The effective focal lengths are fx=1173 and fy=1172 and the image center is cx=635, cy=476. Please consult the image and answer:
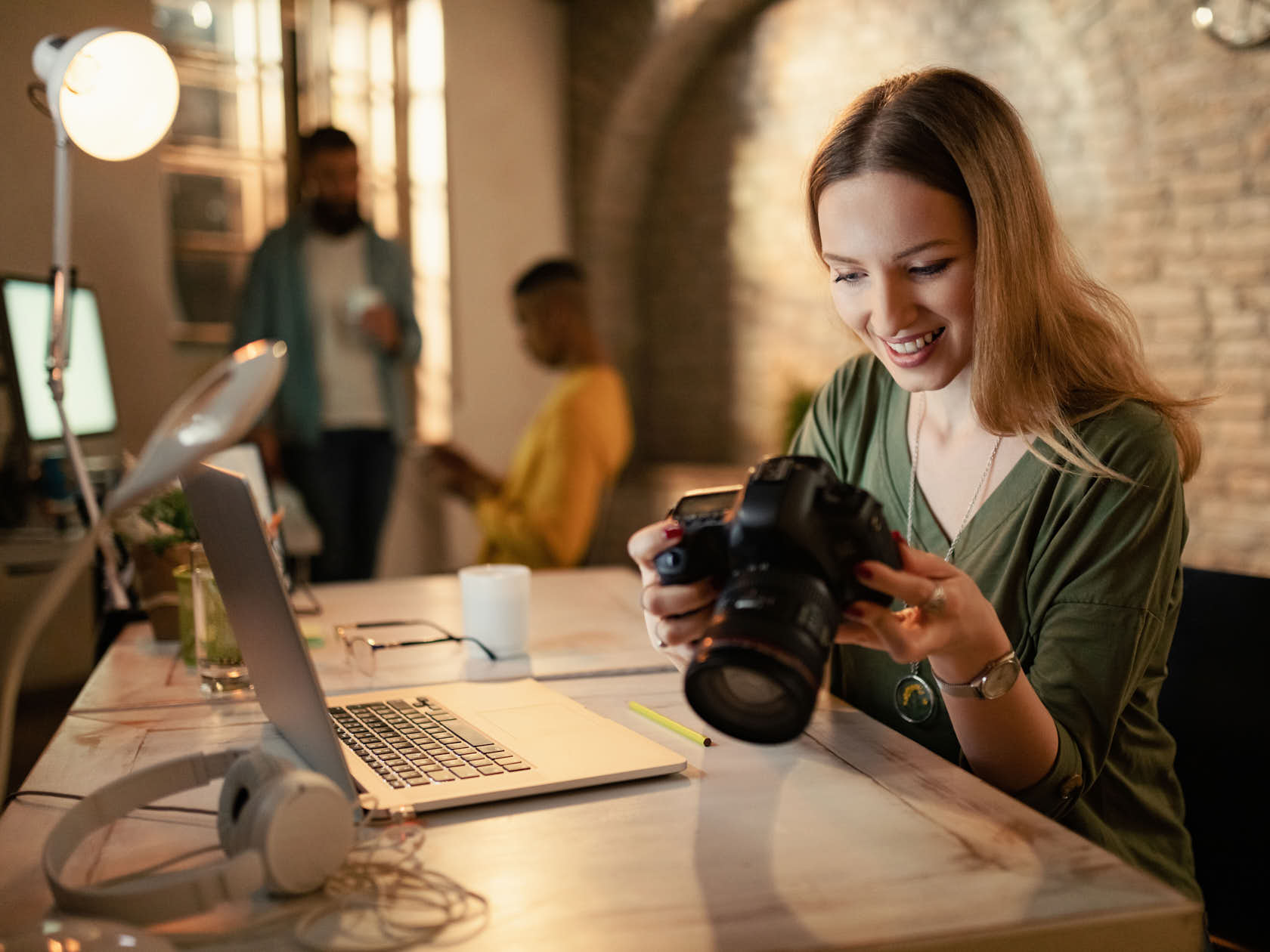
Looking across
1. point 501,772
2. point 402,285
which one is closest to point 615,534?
point 402,285

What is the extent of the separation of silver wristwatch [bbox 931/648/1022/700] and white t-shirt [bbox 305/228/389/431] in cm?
310

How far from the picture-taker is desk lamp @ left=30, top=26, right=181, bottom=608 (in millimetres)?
1509

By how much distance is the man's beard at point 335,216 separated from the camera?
12.2ft

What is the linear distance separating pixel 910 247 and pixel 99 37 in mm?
1056

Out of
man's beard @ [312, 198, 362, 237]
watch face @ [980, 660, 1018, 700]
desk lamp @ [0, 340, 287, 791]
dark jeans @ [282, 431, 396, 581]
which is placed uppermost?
man's beard @ [312, 198, 362, 237]

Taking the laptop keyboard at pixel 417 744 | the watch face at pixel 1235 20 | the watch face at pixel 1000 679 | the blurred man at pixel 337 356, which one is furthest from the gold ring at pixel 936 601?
the blurred man at pixel 337 356

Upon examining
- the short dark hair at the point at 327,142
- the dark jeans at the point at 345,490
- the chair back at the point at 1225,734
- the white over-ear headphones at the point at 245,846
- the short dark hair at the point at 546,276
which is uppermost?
the short dark hair at the point at 327,142

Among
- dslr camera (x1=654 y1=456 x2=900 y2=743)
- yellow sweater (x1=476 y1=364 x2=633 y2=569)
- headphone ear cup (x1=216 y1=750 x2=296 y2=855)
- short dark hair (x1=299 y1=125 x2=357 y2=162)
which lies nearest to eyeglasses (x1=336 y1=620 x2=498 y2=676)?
headphone ear cup (x1=216 y1=750 x2=296 y2=855)

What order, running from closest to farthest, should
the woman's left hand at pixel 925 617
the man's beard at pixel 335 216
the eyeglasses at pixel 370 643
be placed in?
the woman's left hand at pixel 925 617 → the eyeglasses at pixel 370 643 → the man's beard at pixel 335 216

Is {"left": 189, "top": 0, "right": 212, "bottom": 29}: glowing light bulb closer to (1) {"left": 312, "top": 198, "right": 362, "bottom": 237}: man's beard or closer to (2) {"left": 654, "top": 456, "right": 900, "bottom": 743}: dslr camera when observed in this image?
(1) {"left": 312, "top": 198, "right": 362, "bottom": 237}: man's beard

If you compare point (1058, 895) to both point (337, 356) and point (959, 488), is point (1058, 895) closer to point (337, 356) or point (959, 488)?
point (959, 488)

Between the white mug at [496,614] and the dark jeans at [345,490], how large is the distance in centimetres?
247

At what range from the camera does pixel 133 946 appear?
64cm

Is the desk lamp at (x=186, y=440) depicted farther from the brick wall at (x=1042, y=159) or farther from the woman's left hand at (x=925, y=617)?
the brick wall at (x=1042, y=159)
